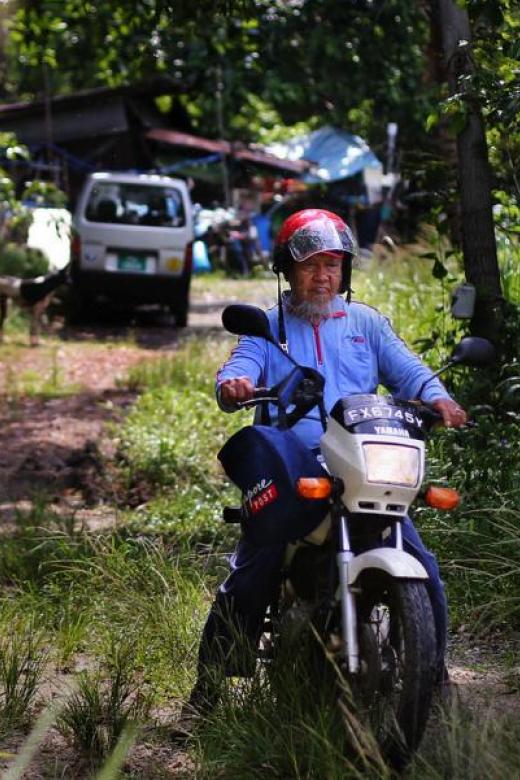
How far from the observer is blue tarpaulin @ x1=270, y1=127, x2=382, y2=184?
31.1 metres

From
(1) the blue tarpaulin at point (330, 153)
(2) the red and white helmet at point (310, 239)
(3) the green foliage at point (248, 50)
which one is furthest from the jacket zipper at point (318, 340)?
(1) the blue tarpaulin at point (330, 153)

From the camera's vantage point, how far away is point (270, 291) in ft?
53.2

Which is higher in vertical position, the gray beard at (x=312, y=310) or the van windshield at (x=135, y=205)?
the van windshield at (x=135, y=205)

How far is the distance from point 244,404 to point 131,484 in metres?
4.93

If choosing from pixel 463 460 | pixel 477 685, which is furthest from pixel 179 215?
pixel 477 685

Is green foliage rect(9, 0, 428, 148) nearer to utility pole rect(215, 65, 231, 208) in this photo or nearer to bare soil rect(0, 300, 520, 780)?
utility pole rect(215, 65, 231, 208)

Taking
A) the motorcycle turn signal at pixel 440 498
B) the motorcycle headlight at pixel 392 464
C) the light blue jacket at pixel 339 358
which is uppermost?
the light blue jacket at pixel 339 358

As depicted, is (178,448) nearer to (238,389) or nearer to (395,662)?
(238,389)

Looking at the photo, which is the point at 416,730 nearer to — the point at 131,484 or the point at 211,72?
the point at 131,484

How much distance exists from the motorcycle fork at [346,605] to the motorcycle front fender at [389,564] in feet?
0.07

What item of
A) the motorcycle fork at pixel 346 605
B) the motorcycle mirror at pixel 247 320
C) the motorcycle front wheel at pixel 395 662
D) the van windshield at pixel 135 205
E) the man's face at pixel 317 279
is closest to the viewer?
the motorcycle front wheel at pixel 395 662

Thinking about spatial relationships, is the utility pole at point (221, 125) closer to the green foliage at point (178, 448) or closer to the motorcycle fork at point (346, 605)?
the green foliage at point (178, 448)

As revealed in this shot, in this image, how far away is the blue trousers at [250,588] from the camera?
4359mm

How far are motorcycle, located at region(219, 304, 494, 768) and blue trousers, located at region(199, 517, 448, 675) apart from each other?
0.29 ft
